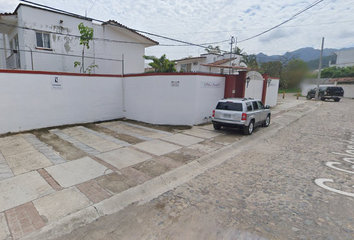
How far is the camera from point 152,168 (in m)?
5.52

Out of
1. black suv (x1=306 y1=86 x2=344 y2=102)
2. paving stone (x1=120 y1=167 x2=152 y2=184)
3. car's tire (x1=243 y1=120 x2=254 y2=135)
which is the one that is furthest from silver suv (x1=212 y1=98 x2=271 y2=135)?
black suv (x1=306 y1=86 x2=344 y2=102)

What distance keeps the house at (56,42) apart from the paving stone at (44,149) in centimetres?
433

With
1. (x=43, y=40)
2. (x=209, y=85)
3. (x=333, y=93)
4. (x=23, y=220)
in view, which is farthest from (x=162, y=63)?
(x=333, y=93)

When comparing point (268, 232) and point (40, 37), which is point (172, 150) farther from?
point (40, 37)

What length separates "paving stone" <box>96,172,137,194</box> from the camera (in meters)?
4.43

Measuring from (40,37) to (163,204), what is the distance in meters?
14.1

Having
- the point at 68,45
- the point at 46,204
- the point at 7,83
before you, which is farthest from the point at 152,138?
the point at 68,45

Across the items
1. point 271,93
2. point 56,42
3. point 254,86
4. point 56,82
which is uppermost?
point 56,42

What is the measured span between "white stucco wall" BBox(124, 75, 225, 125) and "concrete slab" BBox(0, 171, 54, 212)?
23.5 feet

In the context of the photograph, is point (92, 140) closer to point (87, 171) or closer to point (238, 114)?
point (87, 171)

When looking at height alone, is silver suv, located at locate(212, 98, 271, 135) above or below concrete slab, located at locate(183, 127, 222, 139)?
above

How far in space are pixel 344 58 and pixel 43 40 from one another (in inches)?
2743

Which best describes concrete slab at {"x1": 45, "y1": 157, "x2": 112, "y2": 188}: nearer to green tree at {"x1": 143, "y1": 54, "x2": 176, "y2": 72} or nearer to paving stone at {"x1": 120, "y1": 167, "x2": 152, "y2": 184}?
paving stone at {"x1": 120, "y1": 167, "x2": 152, "y2": 184}

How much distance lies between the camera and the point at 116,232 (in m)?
3.15
